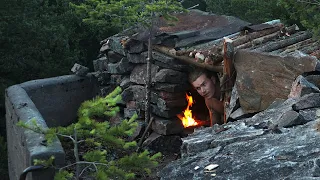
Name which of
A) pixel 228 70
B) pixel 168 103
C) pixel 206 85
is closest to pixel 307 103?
pixel 228 70

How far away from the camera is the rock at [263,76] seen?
7.98m

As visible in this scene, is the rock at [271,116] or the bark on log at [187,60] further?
the bark on log at [187,60]

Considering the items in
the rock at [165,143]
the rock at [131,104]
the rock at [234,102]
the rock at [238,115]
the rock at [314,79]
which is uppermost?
the rock at [314,79]

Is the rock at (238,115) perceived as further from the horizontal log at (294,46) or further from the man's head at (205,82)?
the man's head at (205,82)

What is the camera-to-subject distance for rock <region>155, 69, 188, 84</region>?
11.8 meters

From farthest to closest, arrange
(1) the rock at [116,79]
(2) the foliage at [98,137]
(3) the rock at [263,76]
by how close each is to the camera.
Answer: (1) the rock at [116,79], (3) the rock at [263,76], (2) the foliage at [98,137]

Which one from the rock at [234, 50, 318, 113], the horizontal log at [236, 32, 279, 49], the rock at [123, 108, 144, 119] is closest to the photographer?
the rock at [234, 50, 318, 113]

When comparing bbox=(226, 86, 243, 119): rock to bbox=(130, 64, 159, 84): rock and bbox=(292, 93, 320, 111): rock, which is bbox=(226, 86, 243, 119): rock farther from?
bbox=(130, 64, 159, 84): rock

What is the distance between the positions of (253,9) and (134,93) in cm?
770

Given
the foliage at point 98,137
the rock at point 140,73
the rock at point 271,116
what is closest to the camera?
the rock at point 271,116

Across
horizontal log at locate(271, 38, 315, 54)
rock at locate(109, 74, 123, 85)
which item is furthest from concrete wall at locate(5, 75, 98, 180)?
horizontal log at locate(271, 38, 315, 54)

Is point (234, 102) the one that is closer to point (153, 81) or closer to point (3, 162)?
point (153, 81)

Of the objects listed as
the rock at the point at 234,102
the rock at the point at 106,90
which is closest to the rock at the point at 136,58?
the rock at the point at 106,90

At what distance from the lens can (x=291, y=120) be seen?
5.62m
